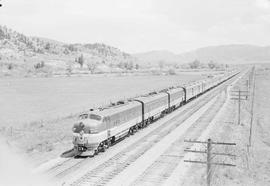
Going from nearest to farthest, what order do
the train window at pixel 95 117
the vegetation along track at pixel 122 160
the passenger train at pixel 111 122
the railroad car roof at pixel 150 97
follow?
the vegetation along track at pixel 122 160
the passenger train at pixel 111 122
the train window at pixel 95 117
the railroad car roof at pixel 150 97

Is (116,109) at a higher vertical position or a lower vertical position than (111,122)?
higher

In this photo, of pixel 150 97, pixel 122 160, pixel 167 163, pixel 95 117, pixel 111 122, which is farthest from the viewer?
pixel 150 97

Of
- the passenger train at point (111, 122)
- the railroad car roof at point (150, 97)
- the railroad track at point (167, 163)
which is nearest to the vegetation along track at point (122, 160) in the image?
the passenger train at point (111, 122)

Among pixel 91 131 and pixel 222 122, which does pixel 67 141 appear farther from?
pixel 222 122

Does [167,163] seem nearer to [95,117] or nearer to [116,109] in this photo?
[95,117]

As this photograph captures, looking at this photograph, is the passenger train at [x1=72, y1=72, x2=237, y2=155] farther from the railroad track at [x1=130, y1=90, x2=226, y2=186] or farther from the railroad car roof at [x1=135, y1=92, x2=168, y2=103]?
the railroad track at [x1=130, y1=90, x2=226, y2=186]

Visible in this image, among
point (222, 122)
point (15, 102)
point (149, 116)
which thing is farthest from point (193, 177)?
point (15, 102)

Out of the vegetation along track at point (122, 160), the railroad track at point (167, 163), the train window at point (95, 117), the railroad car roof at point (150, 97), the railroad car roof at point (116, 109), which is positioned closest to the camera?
the vegetation along track at point (122, 160)

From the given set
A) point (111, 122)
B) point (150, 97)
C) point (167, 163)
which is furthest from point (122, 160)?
point (150, 97)

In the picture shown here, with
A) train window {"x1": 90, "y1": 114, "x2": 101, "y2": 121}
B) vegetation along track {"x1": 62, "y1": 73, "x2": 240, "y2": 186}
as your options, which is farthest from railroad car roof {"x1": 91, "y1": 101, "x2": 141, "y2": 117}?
vegetation along track {"x1": 62, "y1": 73, "x2": 240, "y2": 186}

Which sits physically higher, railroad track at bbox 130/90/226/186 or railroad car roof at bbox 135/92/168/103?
railroad car roof at bbox 135/92/168/103

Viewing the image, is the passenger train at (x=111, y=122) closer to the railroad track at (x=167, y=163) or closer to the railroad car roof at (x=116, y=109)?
the railroad car roof at (x=116, y=109)

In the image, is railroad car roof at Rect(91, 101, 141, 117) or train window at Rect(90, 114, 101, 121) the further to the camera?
railroad car roof at Rect(91, 101, 141, 117)

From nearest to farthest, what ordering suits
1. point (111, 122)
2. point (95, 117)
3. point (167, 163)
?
point (167, 163) < point (95, 117) < point (111, 122)
